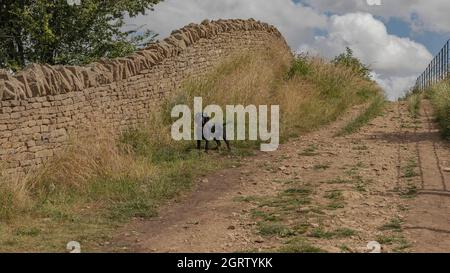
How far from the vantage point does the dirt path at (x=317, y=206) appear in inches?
204

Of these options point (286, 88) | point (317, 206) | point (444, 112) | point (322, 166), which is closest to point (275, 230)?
point (317, 206)

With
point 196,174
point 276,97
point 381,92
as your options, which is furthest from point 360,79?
point 196,174

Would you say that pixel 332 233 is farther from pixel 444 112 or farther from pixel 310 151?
pixel 444 112

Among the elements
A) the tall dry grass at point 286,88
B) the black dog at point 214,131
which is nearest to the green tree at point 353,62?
the tall dry grass at point 286,88

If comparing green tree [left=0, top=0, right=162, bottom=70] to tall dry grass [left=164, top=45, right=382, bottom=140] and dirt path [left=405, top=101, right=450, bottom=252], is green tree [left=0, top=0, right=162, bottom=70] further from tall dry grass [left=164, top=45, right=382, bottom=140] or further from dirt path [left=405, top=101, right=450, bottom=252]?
dirt path [left=405, top=101, right=450, bottom=252]

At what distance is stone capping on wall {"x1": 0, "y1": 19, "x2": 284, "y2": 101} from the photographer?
7652 mm

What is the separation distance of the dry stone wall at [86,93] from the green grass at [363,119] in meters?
3.62

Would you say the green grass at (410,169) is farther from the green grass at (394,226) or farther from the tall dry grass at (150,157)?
the tall dry grass at (150,157)

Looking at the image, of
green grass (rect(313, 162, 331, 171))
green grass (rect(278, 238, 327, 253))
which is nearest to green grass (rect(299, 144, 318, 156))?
green grass (rect(313, 162, 331, 171))

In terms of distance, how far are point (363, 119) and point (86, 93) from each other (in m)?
6.71

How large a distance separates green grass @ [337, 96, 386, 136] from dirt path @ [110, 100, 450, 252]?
59.2 inches

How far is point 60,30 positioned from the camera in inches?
563

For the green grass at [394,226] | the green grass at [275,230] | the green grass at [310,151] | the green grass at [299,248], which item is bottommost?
the green grass at [299,248]
